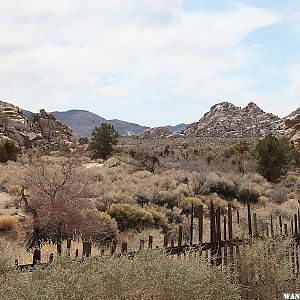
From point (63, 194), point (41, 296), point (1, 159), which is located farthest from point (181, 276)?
point (1, 159)

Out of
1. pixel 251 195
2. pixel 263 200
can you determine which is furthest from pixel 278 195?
pixel 251 195

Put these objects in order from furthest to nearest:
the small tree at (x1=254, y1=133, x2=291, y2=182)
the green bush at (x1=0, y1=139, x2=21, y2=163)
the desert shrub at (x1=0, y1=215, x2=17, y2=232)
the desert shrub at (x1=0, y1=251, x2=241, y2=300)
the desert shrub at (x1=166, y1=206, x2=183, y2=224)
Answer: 1. the green bush at (x1=0, y1=139, x2=21, y2=163)
2. the small tree at (x1=254, y1=133, x2=291, y2=182)
3. the desert shrub at (x1=166, y1=206, x2=183, y2=224)
4. the desert shrub at (x1=0, y1=215, x2=17, y2=232)
5. the desert shrub at (x1=0, y1=251, x2=241, y2=300)

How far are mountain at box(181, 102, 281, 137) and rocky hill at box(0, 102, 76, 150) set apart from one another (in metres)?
38.0

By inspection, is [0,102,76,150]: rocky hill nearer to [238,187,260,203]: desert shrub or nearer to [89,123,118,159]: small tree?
[89,123,118,159]: small tree

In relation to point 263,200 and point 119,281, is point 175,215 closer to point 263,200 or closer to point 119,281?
point 263,200

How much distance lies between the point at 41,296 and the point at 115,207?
49.3 feet

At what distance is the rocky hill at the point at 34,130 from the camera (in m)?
67.6

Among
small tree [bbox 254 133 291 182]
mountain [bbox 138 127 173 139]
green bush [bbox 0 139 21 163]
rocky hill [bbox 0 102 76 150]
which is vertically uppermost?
mountain [bbox 138 127 173 139]

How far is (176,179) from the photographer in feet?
104

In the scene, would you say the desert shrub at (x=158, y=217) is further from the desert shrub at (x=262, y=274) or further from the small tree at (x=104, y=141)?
the small tree at (x=104, y=141)

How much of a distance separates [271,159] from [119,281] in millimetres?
34918

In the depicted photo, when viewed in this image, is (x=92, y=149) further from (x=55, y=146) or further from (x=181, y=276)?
(x=181, y=276)

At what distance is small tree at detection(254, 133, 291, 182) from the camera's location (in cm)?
3884

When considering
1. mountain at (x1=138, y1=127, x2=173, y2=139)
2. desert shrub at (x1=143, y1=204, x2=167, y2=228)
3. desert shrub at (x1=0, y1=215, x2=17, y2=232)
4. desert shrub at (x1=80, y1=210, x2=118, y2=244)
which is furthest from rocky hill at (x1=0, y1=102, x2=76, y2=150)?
desert shrub at (x1=80, y1=210, x2=118, y2=244)
